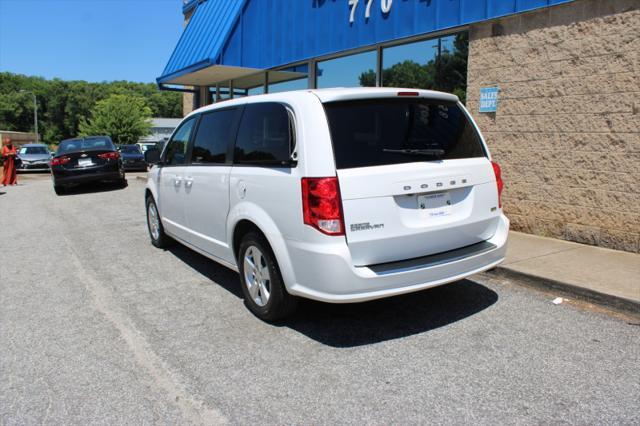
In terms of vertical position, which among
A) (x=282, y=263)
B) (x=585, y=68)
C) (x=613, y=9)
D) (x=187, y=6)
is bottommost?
(x=282, y=263)

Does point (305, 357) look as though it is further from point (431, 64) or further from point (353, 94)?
point (431, 64)

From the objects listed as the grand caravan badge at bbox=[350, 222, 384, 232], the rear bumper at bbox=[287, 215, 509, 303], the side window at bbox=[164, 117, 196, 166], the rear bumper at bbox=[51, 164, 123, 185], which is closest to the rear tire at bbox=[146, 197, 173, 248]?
the side window at bbox=[164, 117, 196, 166]

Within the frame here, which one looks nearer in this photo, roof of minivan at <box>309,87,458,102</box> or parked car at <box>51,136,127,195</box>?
roof of minivan at <box>309,87,458,102</box>

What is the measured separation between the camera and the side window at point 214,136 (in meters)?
4.85

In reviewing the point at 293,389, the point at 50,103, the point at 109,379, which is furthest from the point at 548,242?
the point at 50,103

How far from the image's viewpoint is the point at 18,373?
3.48 metres

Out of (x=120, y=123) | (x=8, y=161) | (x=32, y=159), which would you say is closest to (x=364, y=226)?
(x=8, y=161)

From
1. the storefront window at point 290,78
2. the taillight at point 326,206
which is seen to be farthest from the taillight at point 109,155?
the taillight at point 326,206

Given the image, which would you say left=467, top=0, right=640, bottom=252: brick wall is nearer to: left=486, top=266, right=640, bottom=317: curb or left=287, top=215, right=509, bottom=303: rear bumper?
left=486, top=266, right=640, bottom=317: curb

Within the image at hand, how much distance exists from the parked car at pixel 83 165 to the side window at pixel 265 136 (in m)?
11.2

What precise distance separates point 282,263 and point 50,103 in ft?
354

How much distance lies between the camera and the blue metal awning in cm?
1336

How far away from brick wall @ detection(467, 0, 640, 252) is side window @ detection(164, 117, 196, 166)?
434 cm

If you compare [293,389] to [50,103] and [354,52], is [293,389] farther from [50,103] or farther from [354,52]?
[50,103]
